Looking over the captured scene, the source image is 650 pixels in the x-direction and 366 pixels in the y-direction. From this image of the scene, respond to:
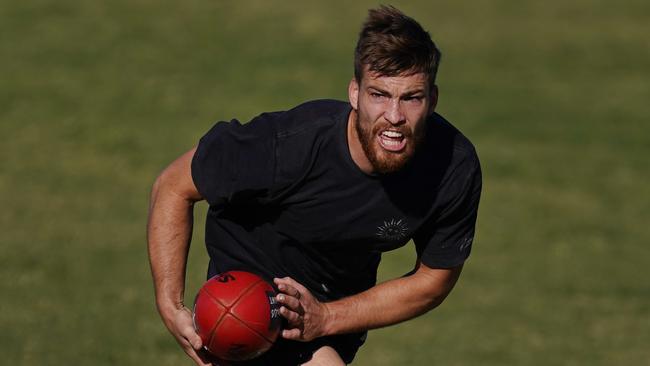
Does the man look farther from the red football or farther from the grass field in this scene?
the grass field

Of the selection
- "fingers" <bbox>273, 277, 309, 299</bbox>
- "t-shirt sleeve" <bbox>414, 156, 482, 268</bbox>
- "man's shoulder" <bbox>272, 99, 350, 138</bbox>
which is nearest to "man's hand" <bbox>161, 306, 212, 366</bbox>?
"fingers" <bbox>273, 277, 309, 299</bbox>

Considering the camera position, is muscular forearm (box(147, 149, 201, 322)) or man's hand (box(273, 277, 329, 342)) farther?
muscular forearm (box(147, 149, 201, 322))

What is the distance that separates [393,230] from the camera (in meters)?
7.50

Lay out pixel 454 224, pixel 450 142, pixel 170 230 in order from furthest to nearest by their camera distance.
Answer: pixel 454 224, pixel 170 230, pixel 450 142

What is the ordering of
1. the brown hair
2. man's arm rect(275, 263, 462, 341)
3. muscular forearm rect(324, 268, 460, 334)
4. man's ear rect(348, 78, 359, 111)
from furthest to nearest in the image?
muscular forearm rect(324, 268, 460, 334), man's arm rect(275, 263, 462, 341), man's ear rect(348, 78, 359, 111), the brown hair

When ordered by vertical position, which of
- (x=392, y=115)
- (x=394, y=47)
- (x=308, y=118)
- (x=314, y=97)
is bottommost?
(x=314, y=97)

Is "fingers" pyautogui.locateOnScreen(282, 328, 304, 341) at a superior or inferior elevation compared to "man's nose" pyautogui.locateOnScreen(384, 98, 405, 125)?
inferior

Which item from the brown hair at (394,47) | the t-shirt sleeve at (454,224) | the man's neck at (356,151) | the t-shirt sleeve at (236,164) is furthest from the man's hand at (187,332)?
the brown hair at (394,47)

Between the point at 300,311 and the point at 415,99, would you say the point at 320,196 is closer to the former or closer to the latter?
the point at 300,311

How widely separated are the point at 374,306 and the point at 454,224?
68 cm

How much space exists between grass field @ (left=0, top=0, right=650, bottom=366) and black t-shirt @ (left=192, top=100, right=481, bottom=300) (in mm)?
5761

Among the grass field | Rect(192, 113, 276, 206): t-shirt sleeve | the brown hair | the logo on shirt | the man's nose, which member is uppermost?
the brown hair

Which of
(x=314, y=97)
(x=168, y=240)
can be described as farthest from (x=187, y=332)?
(x=314, y=97)

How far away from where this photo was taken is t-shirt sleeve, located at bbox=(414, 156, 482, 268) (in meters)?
7.43
